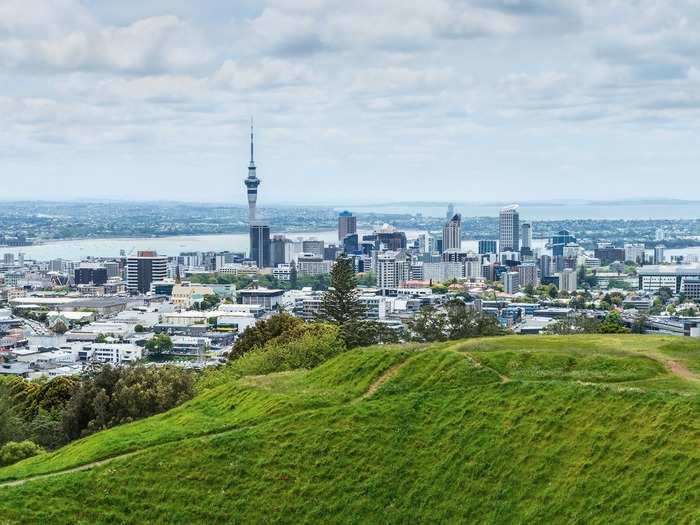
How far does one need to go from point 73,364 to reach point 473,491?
54.2 meters

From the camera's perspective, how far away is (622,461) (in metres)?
14.0

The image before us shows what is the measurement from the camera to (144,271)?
5295 inches

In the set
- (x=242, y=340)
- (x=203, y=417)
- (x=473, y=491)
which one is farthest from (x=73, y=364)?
(x=473, y=491)

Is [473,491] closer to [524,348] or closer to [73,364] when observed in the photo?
[524,348]

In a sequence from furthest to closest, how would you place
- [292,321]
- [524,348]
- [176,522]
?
1. [292,321]
2. [524,348]
3. [176,522]

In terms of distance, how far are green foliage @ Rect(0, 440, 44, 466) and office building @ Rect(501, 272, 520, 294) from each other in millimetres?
105519

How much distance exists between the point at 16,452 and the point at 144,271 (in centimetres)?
11535

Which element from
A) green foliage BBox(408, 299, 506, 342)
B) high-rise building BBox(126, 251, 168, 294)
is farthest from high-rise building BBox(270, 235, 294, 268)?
green foliage BBox(408, 299, 506, 342)

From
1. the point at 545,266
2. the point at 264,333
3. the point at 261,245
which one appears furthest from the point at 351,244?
the point at 264,333

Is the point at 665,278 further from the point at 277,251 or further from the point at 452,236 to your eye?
the point at 277,251

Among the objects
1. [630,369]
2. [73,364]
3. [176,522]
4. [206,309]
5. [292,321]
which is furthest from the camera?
[206,309]

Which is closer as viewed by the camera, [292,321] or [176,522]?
[176,522]

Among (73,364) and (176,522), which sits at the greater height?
(176,522)

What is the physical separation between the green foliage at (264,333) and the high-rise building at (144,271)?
103 metres
